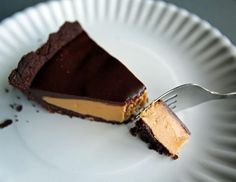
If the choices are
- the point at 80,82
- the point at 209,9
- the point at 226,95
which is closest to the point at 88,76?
the point at 80,82

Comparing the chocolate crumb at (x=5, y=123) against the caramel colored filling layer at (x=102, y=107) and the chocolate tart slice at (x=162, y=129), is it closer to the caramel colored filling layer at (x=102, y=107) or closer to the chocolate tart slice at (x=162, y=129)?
the caramel colored filling layer at (x=102, y=107)

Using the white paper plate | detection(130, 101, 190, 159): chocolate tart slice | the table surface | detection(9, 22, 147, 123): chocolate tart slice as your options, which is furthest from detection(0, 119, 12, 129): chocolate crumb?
the table surface

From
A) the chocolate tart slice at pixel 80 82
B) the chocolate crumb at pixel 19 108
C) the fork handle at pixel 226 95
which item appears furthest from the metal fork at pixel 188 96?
the chocolate crumb at pixel 19 108

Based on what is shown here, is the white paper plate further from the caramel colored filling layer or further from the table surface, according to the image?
the table surface

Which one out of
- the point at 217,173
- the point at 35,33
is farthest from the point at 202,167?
the point at 35,33

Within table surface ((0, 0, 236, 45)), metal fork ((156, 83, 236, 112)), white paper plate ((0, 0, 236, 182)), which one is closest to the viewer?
white paper plate ((0, 0, 236, 182))
